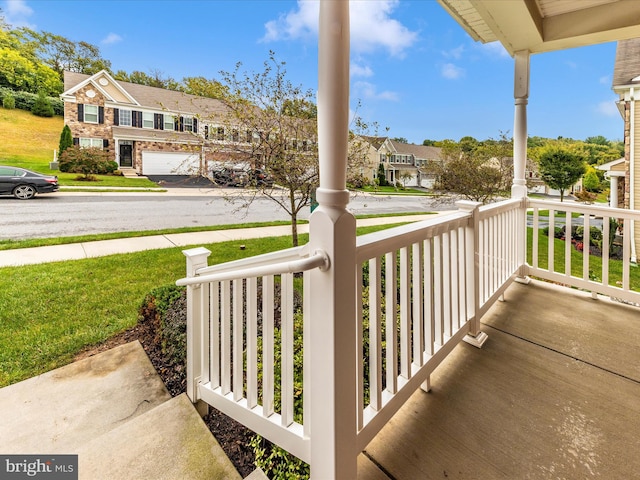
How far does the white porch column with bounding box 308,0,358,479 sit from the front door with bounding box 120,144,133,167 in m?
3.02

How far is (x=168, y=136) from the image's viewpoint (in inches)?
119

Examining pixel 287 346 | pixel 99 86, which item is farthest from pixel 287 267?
pixel 99 86

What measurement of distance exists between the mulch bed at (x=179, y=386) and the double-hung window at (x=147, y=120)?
1.89 meters

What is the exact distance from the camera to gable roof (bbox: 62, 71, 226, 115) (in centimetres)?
282

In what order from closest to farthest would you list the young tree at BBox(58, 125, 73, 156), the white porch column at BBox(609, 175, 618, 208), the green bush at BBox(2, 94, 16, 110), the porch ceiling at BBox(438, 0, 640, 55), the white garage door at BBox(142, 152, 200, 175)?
the porch ceiling at BBox(438, 0, 640, 55)
the green bush at BBox(2, 94, 16, 110)
the young tree at BBox(58, 125, 73, 156)
the white garage door at BBox(142, 152, 200, 175)
the white porch column at BBox(609, 175, 618, 208)

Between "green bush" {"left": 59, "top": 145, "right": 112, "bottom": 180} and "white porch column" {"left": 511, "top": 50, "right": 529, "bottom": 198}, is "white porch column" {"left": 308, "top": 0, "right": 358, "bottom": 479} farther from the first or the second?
"green bush" {"left": 59, "top": 145, "right": 112, "bottom": 180}

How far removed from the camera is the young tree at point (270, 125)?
2910 mm

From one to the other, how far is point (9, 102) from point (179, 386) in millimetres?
2454

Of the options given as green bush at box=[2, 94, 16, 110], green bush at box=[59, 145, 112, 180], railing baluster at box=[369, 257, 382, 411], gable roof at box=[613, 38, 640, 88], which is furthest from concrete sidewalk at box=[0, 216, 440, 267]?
gable roof at box=[613, 38, 640, 88]

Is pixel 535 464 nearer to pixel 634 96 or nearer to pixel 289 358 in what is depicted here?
pixel 289 358

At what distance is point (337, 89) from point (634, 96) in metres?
7.00

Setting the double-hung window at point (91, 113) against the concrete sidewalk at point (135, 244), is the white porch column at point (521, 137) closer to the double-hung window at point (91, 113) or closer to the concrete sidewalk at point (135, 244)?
the concrete sidewalk at point (135, 244)

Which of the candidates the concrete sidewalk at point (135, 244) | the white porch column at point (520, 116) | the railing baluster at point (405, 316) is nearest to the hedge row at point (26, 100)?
the concrete sidewalk at point (135, 244)

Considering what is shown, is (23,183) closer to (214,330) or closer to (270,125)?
(270,125)
